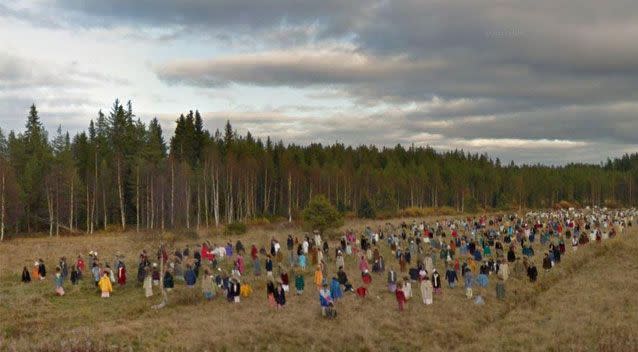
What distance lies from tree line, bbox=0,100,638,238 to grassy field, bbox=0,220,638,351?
23.2m

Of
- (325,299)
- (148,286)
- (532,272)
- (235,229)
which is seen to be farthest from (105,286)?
(235,229)

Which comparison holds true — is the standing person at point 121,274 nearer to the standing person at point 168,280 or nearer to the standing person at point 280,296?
the standing person at point 168,280

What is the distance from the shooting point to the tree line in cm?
5222

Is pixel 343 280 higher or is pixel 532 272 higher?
pixel 343 280

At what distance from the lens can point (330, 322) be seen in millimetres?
→ 17781

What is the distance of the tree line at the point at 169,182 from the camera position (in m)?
52.2

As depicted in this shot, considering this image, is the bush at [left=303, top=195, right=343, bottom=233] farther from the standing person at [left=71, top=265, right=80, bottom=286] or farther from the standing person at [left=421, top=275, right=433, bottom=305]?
the standing person at [left=421, top=275, right=433, bottom=305]

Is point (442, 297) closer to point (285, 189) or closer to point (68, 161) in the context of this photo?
point (68, 161)

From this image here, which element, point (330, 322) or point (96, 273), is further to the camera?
point (96, 273)

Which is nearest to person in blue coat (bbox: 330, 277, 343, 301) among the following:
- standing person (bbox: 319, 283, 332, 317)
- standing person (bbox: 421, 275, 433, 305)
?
standing person (bbox: 319, 283, 332, 317)

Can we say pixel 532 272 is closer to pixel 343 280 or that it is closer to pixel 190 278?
pixel 343 280

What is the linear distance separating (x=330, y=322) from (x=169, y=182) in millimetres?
42167

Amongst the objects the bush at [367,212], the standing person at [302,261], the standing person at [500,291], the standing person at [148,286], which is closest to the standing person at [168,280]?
the standing person at [148,286]

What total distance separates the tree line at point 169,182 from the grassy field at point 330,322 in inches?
912
